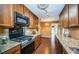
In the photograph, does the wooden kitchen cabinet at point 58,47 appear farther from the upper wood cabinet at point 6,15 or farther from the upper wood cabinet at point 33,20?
the upper wood cabinet at point 6,15

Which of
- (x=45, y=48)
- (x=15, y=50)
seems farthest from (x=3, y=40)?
(x=45, y=48)

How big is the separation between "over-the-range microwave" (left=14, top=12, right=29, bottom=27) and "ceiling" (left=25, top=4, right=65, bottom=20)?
167 millimetres

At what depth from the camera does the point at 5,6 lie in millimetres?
1514

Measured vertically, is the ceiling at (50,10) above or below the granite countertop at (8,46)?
above

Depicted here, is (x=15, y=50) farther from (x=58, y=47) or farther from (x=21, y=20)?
(x=58, y=47)

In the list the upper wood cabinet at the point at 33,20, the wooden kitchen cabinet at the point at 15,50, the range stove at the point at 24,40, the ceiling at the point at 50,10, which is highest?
the ceiling at the point at 50,10

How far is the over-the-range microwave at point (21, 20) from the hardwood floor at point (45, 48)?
14.6 inches

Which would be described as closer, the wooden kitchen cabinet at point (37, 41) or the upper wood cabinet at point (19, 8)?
the upper wood cabinet at point (19, 8)

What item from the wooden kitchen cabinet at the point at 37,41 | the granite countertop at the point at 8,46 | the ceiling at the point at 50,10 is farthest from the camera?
the wooden kitchen cabinet at the point at 37,41

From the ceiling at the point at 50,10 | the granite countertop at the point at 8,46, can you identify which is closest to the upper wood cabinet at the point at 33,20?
the ceiling at the point at 50,10

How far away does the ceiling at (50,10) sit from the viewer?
4.92 ft

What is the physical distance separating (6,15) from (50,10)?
65 centimetres

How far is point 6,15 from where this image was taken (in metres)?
1.60
